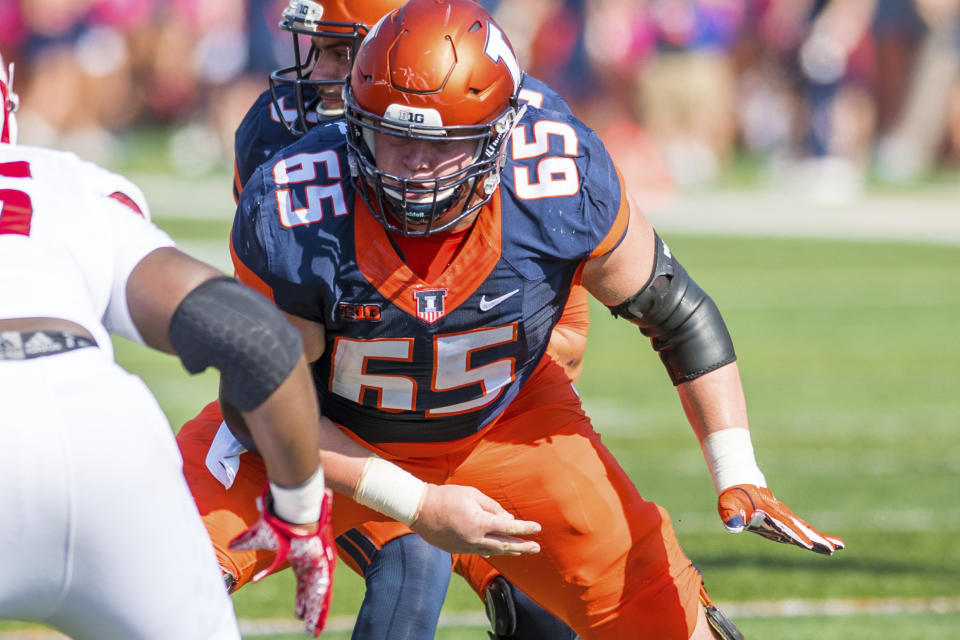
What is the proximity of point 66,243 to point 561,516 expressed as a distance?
1.43 m

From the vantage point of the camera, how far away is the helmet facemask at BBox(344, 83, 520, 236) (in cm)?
294

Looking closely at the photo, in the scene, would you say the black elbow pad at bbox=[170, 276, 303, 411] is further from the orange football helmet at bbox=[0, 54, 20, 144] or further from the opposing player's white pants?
the orange football helmet at bbox=[0, 54, 20, 144]

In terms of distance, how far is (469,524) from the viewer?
3043 mm

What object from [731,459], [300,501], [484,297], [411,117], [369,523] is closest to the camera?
[300,501]

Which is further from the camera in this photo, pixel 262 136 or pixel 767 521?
pixel 262 136

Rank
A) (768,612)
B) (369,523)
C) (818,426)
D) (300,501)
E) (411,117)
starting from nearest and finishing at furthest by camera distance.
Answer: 1. (300,501)
2. (411,117)
3. (369,523)
4. (768,612)
5. (818,426)

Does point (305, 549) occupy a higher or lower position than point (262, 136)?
lower

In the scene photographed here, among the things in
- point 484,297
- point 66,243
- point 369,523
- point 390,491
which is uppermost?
point 66,243

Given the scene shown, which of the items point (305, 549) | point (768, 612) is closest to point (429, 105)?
point (305, 549)

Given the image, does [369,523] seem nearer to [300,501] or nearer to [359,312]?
[359,312]

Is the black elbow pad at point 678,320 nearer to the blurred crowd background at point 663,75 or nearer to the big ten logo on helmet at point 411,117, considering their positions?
the big ten logo on helmet at point 411,117

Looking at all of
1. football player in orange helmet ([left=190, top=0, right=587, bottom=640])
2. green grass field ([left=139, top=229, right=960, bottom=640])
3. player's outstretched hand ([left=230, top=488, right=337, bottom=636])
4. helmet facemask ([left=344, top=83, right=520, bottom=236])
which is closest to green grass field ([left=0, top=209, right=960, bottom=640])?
green grass field ([left=139, top=229, right=960, bottom=640])

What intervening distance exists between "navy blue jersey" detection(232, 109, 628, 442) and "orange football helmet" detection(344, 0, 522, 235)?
89 millimetres

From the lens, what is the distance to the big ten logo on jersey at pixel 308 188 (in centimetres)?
297
